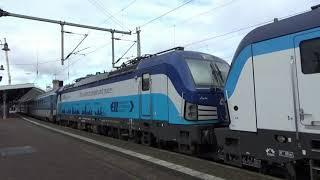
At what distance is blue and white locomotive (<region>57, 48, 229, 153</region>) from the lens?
41.5ft

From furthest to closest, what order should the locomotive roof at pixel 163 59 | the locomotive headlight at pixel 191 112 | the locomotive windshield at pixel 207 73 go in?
1. the locomotive roof at pixel 163 59
2. the locomotive windshield at pixel 207 73
3. the locomotive headlight at pixel 191 112

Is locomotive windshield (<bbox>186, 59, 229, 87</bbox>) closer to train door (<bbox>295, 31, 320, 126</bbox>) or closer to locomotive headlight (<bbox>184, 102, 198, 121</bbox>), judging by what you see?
locomotive headlight (<bbox>184, 102, 198, 121</bbox>)

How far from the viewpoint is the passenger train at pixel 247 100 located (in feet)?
25.6

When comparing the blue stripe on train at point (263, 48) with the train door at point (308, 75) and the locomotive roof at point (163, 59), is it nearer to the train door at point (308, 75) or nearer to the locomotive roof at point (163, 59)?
the train door at point (308, 75)

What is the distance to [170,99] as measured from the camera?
45.1ft

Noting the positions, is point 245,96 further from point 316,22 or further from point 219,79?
point 219,79

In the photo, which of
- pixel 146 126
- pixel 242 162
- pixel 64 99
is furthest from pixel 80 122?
pixel 242 162

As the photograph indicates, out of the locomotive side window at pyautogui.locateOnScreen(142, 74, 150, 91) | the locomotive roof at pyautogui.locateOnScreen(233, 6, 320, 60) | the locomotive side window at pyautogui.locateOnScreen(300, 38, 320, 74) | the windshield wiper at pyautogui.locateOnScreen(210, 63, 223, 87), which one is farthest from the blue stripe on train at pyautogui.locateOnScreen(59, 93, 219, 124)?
the locomotive side window at pyautogui.locateOnScreen(300, 38, 320, 74)

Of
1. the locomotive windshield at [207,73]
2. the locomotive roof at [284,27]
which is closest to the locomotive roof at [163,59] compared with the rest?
the locomotive windshield at [207,73]

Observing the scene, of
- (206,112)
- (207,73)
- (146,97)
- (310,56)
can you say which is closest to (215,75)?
(207,73)

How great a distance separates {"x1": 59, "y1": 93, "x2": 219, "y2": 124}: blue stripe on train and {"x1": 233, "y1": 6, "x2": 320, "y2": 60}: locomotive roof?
13.0ft

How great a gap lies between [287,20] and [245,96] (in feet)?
6.14

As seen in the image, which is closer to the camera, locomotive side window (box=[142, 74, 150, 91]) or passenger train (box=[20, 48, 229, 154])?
passenger train (box=[20, 48, 229, 154])

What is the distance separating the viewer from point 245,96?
9.38 meters
